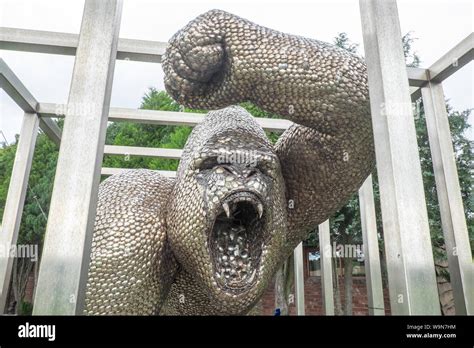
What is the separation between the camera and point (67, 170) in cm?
79

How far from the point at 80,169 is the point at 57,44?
1627mm

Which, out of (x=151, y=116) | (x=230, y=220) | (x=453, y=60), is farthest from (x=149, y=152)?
(x=453, y=60)

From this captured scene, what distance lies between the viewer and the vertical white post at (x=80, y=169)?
74cm

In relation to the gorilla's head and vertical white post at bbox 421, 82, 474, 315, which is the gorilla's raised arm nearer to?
the gorilla's head

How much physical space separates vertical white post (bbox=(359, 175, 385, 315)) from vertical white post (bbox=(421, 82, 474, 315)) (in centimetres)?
55

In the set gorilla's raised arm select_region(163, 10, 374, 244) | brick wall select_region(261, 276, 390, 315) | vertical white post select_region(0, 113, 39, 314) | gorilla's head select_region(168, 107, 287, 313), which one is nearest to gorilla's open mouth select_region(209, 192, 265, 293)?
gorilla's head select_region(168, 107, 287, 313)

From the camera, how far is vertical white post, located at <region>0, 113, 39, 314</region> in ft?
7.80

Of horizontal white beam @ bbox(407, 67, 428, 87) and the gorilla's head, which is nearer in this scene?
the gorilla's head

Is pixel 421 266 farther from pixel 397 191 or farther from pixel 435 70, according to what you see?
pixel 435 70

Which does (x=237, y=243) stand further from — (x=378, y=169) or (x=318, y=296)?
(x=318, y=296)

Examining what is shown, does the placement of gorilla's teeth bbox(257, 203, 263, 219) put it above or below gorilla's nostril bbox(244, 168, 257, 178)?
below

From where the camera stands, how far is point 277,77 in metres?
1.35

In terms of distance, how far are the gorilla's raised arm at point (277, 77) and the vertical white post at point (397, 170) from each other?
36 cm
